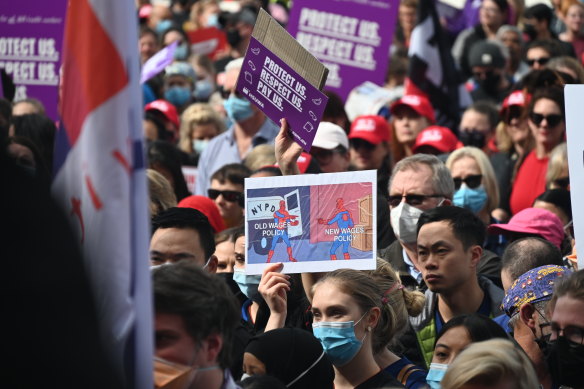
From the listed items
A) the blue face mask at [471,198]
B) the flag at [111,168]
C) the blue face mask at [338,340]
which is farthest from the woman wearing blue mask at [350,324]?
the blue face mask at [471,198]

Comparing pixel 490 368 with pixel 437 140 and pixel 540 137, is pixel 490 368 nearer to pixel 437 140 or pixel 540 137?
pixel 540 137

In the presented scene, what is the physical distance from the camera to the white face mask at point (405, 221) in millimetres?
6488

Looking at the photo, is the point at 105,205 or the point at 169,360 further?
the point at 169,360

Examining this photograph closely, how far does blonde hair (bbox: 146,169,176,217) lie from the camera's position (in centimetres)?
687

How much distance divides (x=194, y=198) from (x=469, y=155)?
1.96 metres

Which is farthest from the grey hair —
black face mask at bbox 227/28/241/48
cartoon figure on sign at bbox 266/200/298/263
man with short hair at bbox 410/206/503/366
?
black face mask at bbox 227/28/241/48

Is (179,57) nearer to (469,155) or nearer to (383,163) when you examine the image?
(383,163)

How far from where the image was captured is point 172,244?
5504 mm

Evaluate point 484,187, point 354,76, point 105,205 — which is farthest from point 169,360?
point 354,76

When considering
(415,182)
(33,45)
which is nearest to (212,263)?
(415,182)

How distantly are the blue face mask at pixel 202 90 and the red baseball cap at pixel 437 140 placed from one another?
5.00 metres

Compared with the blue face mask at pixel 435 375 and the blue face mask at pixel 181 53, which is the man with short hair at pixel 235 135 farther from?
the blue face mask at pixel 181 53

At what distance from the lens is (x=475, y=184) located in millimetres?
7793

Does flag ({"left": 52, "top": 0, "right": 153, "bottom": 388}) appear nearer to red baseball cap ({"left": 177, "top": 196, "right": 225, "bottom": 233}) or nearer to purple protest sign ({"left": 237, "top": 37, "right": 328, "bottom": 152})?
purple protest sign ({"left": 237, "top": 37, "right": 328, "bottom": 152})
